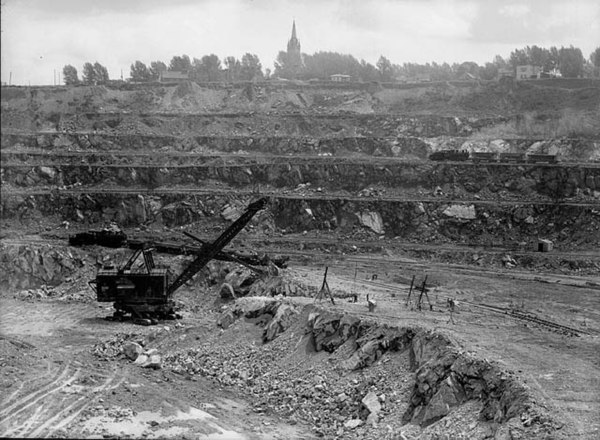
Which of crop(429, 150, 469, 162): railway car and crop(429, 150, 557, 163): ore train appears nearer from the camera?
crop(429, 150, 557, 163): ore train

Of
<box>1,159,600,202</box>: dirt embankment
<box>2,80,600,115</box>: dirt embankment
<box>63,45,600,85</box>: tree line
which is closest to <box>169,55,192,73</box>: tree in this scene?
<box>63,45,600,85</box>: tree line

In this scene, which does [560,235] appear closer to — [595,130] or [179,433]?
[595,130]

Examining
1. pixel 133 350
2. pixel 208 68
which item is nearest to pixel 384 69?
pixel 208 68

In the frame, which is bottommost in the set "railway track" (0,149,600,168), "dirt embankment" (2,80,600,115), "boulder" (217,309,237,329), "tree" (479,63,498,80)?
"boulder" (217,309,237,329)

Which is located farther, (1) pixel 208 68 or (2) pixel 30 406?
(1) pixel 208 68

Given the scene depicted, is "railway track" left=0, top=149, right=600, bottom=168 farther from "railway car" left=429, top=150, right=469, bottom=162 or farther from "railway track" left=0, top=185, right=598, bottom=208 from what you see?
"railway track" left=0, top=185, right=598, bottom=208

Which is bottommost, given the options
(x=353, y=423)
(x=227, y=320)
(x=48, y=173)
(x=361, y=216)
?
(x=353, y=423)

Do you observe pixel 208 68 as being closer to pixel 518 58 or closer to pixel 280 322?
pixel 518 58

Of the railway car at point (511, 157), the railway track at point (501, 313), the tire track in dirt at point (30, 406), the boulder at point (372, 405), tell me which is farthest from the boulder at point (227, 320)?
the railway car at point (511, 157)
